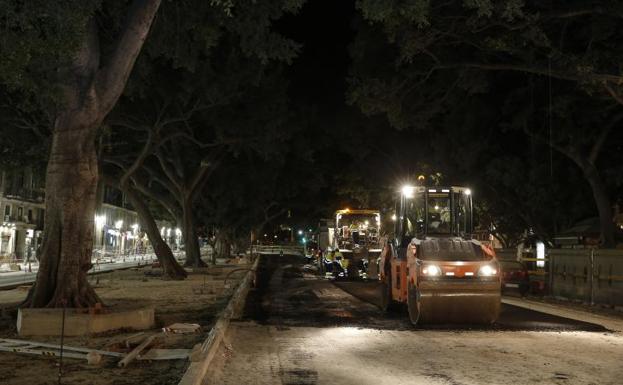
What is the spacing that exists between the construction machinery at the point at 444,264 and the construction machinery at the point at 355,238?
14.5m

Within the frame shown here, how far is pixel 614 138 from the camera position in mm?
30672

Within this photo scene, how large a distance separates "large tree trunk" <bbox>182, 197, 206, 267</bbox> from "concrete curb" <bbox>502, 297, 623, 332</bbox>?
21939 mm

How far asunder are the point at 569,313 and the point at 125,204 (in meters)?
86.1

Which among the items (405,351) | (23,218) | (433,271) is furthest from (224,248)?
(405,351)

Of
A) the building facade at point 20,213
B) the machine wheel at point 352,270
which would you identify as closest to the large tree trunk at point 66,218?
the machine wheel at point 352,270

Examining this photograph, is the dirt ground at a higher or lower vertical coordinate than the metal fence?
lower

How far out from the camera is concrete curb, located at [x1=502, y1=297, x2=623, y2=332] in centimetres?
1492

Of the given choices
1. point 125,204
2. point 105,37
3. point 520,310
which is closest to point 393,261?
point 520,310

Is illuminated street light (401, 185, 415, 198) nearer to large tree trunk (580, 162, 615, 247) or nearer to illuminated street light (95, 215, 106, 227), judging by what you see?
large tree trunk (580, 162, 615, 247)

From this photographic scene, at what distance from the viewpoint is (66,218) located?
12680 millimetres

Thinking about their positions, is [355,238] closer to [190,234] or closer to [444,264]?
[190,234]

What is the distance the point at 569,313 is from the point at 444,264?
21.3 feet

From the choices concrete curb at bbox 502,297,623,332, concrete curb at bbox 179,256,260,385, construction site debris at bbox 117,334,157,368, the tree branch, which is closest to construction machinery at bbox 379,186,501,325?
concrete curb at bbox 502,297,623,332

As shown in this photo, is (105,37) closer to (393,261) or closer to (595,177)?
(393,261)
